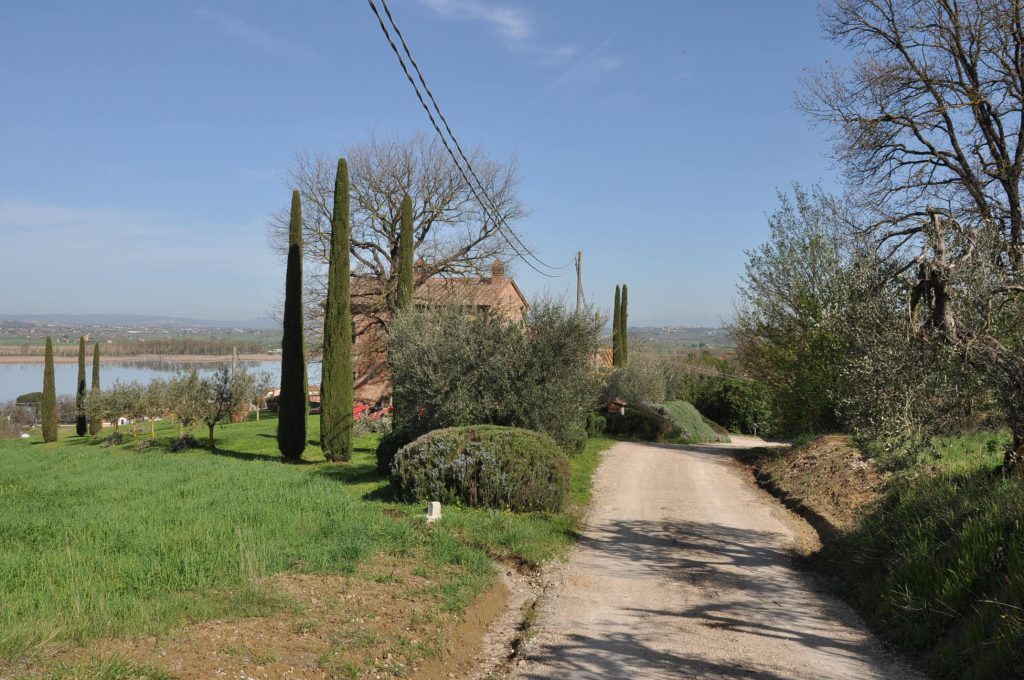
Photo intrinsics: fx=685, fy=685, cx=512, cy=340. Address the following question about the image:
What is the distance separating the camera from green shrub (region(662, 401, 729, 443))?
2803 cm

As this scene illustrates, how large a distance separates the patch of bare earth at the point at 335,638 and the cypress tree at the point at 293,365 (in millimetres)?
14692

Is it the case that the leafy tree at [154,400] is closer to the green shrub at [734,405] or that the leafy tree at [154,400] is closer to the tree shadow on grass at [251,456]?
the tree shadow on grass at [251,456]

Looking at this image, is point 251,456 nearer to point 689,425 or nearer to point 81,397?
point 689,425

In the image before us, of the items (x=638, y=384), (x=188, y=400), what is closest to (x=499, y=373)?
(x=188, y=400)

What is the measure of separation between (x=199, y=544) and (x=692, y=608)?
17.4ft

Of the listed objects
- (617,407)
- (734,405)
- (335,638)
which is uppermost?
(335,638)

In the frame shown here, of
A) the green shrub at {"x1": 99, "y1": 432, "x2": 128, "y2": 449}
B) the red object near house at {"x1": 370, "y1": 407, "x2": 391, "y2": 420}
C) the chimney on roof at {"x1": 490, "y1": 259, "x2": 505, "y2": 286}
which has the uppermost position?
the chimney on roof at {"x1": 490, "y1": 259, "x2": 505, "y2": 286}

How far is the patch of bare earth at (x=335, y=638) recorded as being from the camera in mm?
4734

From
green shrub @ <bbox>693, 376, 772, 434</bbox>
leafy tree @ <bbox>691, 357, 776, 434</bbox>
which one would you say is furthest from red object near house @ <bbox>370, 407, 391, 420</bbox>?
green shrub @ <bbox>693, 376, 772, 434</bbox>

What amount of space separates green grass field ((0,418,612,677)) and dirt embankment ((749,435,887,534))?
395 cm

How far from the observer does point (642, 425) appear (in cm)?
2747

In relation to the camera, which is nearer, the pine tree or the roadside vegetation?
the roadside vegetation

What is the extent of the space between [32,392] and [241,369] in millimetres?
82415

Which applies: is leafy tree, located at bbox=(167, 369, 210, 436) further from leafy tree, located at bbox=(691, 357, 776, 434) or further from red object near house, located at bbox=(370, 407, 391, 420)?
leafy tree, located at bbox=(691, 357, 776, 434)
